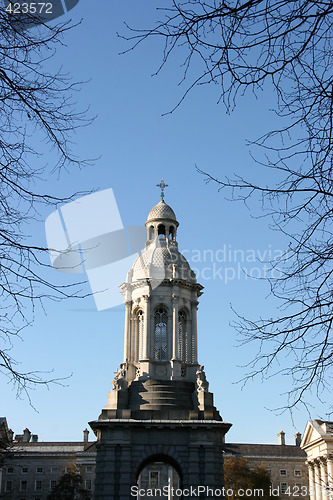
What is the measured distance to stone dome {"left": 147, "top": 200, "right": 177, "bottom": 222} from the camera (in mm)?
39812

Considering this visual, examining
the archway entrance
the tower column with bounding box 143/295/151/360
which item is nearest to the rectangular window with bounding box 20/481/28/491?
the archway entrance

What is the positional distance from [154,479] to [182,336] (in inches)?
1567

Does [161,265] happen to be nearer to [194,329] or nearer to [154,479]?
[194,329]

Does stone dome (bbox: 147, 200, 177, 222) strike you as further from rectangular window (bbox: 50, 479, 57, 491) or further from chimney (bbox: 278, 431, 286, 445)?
chimney (bbox: 278, 431, 286, 445)

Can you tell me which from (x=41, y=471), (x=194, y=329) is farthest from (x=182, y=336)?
(x=41, y=471)

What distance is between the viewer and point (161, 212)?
39.9m

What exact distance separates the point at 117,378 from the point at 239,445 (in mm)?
53124

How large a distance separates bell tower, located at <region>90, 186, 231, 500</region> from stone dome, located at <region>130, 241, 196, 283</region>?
0.06 m

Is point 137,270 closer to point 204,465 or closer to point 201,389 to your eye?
point 201,389

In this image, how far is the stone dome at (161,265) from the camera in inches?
1494

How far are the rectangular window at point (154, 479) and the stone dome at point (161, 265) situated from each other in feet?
132

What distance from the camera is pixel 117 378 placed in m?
34.9

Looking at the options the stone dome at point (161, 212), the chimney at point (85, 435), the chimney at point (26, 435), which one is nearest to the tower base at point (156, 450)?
the stone dome at point (161, 212)

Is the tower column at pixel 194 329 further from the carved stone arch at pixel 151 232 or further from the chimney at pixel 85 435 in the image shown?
the chimney at pixel 85 435
